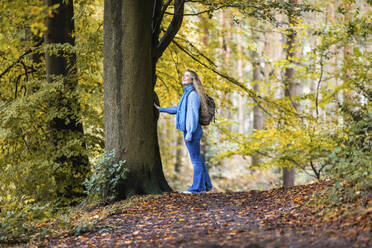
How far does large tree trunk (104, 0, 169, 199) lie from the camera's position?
620cm

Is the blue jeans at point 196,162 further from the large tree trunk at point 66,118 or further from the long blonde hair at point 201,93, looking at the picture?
the large tree trunk at point 66,118

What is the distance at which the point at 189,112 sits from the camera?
21.7 feet

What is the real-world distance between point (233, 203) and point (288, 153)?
3.66 metres

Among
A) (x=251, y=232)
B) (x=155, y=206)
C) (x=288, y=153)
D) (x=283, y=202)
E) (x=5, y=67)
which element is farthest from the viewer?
(x=288, y=153)

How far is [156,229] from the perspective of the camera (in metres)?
4.50

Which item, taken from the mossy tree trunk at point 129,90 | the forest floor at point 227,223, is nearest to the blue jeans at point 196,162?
the forest floor at point 227,223

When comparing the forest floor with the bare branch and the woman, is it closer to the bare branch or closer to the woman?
the woman

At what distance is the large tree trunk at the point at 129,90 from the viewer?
620cm

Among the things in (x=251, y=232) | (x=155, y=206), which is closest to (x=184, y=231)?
(x=251, y=232)

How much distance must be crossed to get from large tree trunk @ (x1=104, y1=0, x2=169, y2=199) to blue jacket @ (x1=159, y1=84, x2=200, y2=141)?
668mm

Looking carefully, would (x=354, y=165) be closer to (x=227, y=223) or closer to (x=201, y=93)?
(x=227, y=223)

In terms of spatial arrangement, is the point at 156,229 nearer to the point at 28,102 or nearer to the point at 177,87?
the point at 28,102

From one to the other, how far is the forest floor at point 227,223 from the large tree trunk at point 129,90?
569 millimetres

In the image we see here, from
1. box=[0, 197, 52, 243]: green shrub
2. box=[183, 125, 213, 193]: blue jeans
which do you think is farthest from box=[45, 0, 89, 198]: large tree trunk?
box=[0, 197, 52, 243]: green shrub
